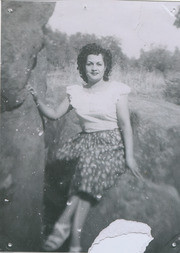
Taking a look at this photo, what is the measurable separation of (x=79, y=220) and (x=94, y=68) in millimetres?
632

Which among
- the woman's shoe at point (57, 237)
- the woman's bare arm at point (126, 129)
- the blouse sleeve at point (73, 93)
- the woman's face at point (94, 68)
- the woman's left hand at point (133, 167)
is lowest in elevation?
the woman's shoe at point (57, 237)

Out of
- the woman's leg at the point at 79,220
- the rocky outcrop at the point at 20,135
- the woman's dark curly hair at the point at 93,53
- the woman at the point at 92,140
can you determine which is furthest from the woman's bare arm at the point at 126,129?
the rocky outcrop at the point at 20,135

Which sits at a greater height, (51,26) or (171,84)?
(51,26)

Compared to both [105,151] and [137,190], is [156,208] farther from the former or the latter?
[105,151]

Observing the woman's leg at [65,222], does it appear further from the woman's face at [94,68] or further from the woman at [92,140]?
the woman's face at [94,68]

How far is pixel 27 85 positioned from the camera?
64.9 inches

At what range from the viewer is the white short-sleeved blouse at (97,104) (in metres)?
1.63

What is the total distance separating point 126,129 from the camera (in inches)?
64.2

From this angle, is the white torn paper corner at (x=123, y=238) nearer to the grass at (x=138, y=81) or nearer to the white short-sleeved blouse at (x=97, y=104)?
the white short-sleeved blouse at (x=97, y=104)

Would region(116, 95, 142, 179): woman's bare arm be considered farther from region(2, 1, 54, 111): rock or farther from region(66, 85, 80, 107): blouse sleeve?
region(2, 1, 54, 111): rock

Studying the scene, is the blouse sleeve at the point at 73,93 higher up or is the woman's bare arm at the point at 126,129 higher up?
the blouse sleeve at the point at 73,93

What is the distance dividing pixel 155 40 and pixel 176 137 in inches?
16.5

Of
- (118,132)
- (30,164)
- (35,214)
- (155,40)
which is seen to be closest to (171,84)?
(155,40)

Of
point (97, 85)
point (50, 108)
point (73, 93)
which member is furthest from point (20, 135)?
point (97, 85)
